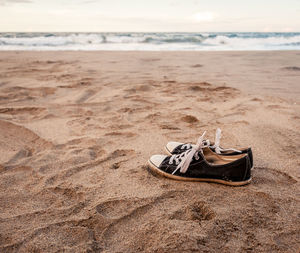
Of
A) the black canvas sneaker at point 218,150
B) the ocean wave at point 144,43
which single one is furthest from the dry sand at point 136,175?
the ocean wave at point 144,43

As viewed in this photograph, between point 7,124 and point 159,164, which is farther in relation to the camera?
point 7,124

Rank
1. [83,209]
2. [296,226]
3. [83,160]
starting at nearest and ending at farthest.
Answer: [296,226], [83,209], [83,160]

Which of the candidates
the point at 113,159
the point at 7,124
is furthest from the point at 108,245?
the point at 7,124

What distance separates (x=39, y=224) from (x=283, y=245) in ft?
3.56

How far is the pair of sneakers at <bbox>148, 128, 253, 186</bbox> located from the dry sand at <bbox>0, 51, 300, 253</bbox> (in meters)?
0.05

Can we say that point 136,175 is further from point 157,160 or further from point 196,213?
point 196,213

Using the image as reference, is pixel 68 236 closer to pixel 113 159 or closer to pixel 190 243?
pixel 190 243

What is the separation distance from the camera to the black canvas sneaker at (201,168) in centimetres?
147

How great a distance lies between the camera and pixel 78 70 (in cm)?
539

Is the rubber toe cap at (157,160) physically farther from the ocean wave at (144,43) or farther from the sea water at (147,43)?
the ocean wave at (144,43)

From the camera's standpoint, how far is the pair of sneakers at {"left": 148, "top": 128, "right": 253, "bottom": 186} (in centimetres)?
147

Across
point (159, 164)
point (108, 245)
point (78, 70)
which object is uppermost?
point (78, 70)

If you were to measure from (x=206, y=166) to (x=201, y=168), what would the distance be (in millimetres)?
31

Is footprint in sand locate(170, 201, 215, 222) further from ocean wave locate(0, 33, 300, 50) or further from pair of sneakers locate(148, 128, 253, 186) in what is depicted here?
ocean wave locate(0, 33, 300, 50)
